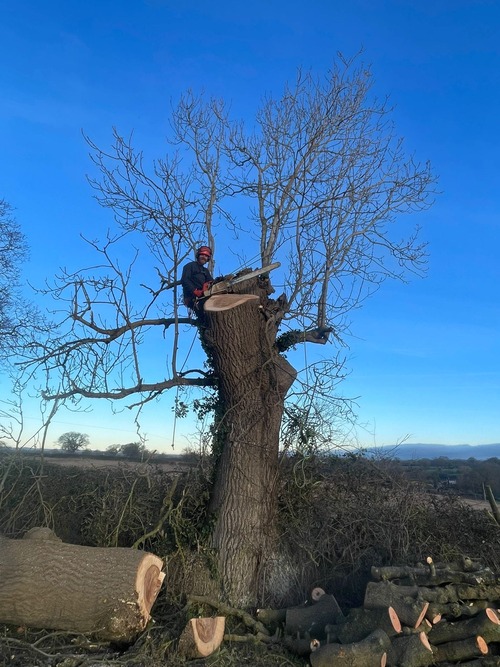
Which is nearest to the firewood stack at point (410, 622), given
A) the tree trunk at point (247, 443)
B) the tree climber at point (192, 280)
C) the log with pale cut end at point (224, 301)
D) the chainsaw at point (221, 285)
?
the tree trunk at point (247, 443)

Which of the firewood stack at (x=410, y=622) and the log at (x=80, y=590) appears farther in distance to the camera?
the log at (x=80, y=590)

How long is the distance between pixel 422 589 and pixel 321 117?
24.5 ft

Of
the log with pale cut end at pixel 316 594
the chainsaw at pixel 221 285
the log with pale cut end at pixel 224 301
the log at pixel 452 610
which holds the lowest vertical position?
the log at pixel 452 610

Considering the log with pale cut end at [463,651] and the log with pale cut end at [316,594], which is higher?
the log with pale cut end at [316,594]

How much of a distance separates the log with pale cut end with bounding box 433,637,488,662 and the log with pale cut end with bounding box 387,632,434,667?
0.18m

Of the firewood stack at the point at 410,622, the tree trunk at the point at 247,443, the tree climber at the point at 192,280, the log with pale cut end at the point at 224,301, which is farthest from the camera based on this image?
the tree climber at the point at 192,280

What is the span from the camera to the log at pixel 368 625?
5.45 m

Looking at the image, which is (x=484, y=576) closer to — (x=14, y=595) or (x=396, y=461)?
(x=396, y=461)

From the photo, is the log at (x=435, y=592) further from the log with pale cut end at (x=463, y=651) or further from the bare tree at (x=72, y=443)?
the bare tree at (x=72, y=443)

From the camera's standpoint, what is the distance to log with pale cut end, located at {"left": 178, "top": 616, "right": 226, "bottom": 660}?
219 inches

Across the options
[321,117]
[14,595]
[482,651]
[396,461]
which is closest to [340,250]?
[321,117]

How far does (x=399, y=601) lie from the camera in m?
5.76

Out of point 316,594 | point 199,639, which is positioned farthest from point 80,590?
point 316,594

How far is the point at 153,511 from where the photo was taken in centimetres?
791
